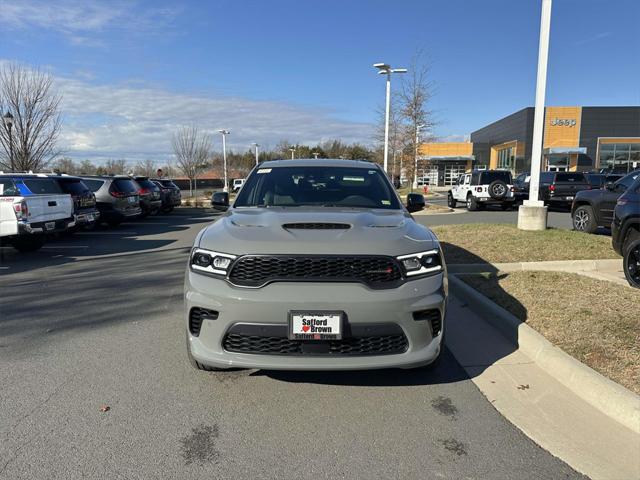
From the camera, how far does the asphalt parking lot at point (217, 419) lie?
8.86ft

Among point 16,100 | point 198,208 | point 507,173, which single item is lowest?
point 198,208

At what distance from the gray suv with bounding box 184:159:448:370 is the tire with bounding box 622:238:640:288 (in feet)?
13.2

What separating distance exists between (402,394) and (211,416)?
1.40 metres

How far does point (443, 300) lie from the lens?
3395mm

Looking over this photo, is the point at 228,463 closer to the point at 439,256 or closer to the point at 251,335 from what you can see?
the point at 251,335

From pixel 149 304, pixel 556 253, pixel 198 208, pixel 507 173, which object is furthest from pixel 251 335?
pixel 198 208

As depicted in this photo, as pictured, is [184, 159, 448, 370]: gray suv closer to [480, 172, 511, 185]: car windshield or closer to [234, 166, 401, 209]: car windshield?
[234, 166, 401, 209]: car windshield

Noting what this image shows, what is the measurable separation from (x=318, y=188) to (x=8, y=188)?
805cm

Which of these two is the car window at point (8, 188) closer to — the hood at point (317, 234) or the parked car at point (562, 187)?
the hood at point (317, 234)

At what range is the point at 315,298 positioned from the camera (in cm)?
312

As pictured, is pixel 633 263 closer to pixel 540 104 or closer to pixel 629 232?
pixel 629 232

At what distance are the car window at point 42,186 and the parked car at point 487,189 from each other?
665 inches

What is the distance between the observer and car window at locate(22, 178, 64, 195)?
10.6 meters

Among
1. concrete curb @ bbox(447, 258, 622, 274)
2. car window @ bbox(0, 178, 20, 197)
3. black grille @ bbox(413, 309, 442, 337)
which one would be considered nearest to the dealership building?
concrete curb @ bbox(447, 258, 622, 274)
